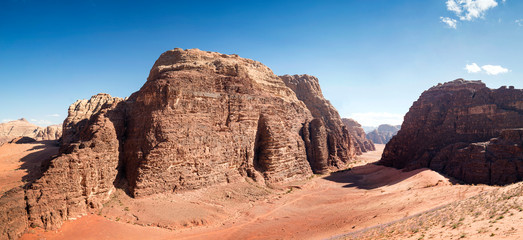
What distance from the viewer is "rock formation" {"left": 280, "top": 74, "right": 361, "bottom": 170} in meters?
38.9

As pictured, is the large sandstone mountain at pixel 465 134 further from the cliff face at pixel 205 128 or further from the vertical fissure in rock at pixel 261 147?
the vertical fissure in rock at pixel 261 147

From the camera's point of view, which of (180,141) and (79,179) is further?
(180,141)

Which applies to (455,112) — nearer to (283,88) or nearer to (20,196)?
(283,88)

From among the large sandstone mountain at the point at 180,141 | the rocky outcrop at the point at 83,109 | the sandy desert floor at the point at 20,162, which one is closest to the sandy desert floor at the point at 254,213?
the large sandstone mountain at the point at 180,141

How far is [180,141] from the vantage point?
2111 cm

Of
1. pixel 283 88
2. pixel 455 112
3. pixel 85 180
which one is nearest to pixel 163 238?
pixel 85 180

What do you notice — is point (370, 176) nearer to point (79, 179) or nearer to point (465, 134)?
point (465, 134)

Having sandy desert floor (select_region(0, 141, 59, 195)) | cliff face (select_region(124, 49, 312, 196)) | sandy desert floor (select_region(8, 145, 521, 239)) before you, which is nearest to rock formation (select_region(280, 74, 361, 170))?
cliff face (select_region(124, 49, 312, 196))

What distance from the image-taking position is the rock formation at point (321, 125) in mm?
38875

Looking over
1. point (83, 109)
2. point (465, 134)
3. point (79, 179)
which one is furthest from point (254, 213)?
point (83, 109)

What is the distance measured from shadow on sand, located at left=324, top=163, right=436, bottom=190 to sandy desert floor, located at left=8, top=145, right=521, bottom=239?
4.17 m

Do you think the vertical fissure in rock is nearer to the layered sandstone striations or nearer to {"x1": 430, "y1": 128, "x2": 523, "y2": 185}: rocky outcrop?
the layered sandstone striations

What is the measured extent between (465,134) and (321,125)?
19041 mm

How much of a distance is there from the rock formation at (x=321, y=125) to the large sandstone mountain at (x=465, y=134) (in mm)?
8352
